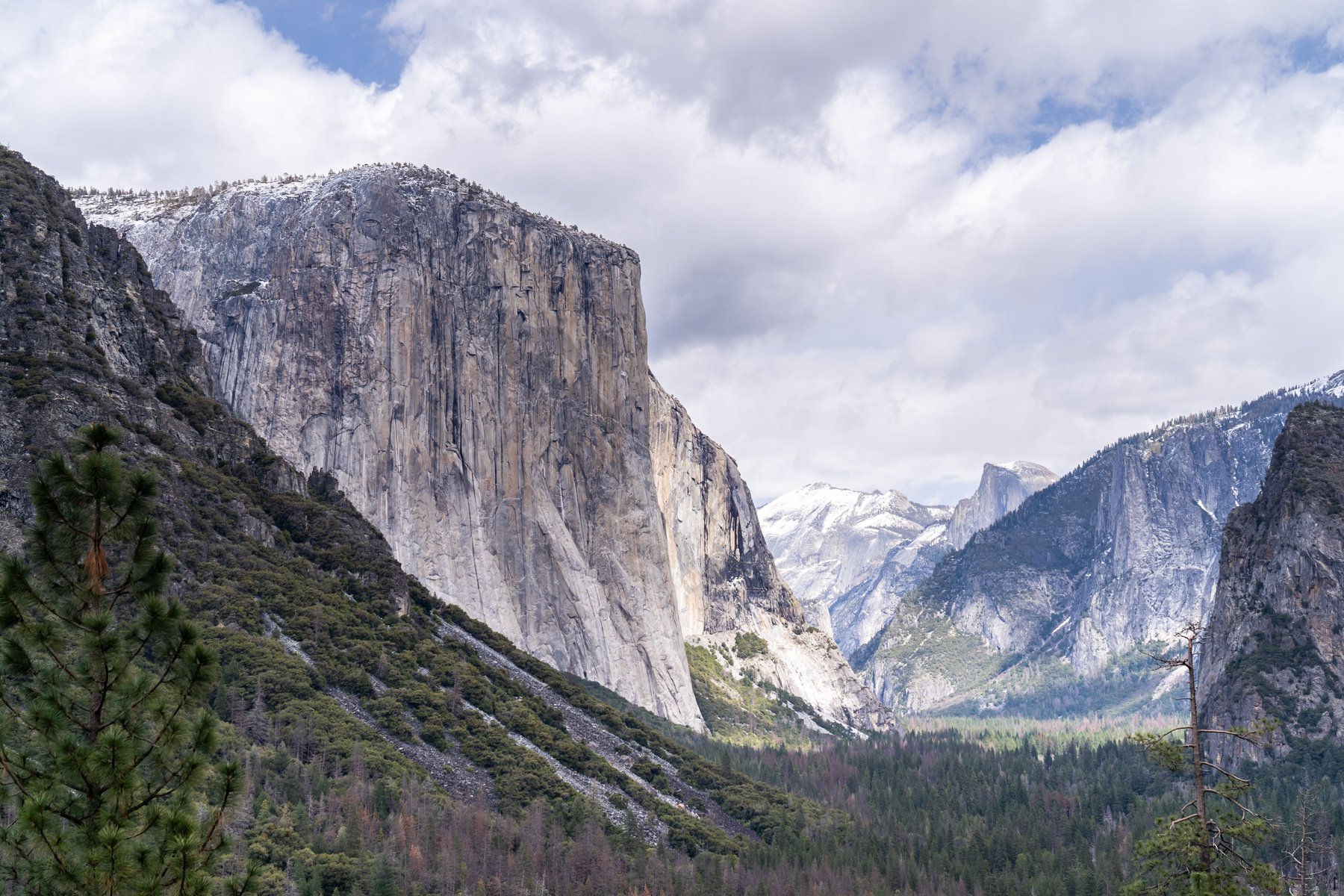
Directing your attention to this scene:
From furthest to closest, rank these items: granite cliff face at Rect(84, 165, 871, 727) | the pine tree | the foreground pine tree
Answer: granite cliff face at Rect(84, 165, 871, 727) < the pine tree < the foreground pine tree

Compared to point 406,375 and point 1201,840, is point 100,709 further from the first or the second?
point 406,375

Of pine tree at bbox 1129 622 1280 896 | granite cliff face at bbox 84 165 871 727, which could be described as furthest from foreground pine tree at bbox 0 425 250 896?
granite cliff face at bbox 84 165 871 727

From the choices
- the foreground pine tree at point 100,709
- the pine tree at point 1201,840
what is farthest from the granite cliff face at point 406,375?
the foreground pine tree at point 100,709

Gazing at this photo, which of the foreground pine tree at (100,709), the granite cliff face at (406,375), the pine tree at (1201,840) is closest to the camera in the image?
the foreground pine tree at (100,709)

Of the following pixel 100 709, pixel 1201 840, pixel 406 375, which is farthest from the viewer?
pixel 406 375

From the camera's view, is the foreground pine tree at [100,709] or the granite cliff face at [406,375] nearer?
the foreground pine tree at [100,709]

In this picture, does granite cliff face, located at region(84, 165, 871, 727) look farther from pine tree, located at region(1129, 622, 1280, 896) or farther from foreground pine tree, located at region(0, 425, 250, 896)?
foreground pine tree, located at region(0, 425, 250, 896)

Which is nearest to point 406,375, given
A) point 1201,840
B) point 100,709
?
point 1201,840

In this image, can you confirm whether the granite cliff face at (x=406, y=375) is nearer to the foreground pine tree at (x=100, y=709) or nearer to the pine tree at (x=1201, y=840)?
the pine tree at (x=1201, y=840)
